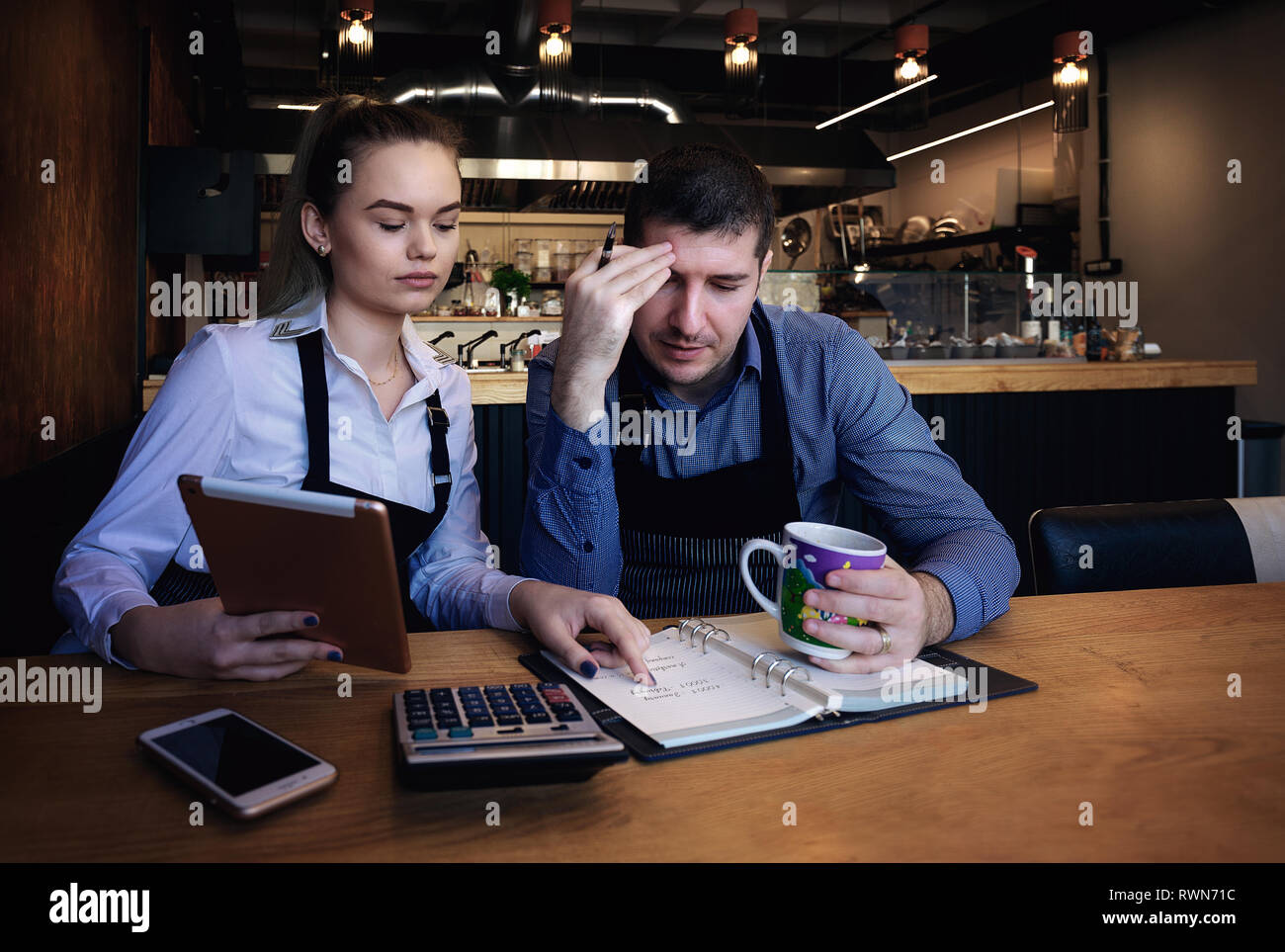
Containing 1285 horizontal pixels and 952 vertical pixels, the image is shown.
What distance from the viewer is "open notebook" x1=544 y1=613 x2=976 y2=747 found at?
2.77 feet

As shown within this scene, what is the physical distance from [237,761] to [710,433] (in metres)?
0.98

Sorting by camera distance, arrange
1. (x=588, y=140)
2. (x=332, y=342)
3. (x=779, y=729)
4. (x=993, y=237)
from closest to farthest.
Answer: (x=779, y=729), (x=332, y=342), (x=588, y=140), (x=993, y=237)

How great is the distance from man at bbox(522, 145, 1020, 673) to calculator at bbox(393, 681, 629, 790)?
0.52m

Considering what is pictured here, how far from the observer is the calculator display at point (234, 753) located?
27.9 inches

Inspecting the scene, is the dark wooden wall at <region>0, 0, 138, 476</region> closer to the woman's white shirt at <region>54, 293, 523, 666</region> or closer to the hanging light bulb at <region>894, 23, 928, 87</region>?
the woman's white shirt at <region>54, 293, 523, 666</region>

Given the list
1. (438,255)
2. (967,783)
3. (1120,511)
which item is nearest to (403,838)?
(967,783)

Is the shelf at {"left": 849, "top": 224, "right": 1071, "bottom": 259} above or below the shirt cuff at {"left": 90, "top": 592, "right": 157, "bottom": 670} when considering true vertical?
above

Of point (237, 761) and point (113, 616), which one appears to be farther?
point (113, 616)

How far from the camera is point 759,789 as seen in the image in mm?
734

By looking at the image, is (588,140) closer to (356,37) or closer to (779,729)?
(356,37)

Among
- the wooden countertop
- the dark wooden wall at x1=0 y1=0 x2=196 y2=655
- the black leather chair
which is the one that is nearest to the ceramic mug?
the black leather chair

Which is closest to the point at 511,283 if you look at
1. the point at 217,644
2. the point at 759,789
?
the point at 217,644

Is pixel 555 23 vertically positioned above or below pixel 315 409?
above

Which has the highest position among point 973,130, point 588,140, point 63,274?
point 973,130
